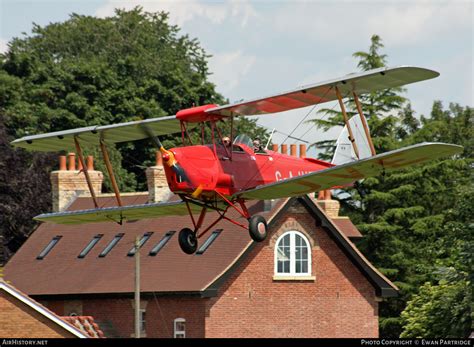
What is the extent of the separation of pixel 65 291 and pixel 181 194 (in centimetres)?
2659

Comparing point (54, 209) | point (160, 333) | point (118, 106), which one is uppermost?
point (118, 106)

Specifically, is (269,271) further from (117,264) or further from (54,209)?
(54,209)

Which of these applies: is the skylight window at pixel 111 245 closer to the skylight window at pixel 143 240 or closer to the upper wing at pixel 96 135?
the skylight window at pixel 143 240

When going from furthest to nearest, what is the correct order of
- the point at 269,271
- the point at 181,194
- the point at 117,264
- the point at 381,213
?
the point at 381,213, the point at 117,264, the point at 269,271, the point at 181,194

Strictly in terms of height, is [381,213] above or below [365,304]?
above

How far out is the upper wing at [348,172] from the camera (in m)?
26.7

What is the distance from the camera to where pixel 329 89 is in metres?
28.6

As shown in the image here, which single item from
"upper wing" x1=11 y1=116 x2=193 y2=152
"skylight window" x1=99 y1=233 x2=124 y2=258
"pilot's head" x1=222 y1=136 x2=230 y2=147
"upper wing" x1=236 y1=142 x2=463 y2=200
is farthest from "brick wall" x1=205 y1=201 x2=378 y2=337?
"pilot's head" x1=222 y1=136 x2=230 y2=147

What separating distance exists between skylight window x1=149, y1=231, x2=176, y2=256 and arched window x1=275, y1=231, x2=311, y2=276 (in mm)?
4645

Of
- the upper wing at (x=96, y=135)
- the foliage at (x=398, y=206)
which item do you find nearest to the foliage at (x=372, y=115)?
the foliage at (x=398, y=206)

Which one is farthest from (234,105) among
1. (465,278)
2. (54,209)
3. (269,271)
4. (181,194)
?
(54,209)

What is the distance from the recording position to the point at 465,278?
4281 centimetres

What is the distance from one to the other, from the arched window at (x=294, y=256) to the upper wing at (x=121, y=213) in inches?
692

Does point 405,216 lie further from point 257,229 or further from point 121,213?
point 257,229
